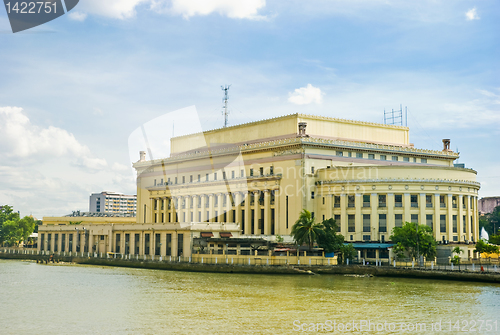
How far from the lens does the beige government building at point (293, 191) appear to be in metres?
108

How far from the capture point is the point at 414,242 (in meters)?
96.2

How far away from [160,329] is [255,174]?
268 feet

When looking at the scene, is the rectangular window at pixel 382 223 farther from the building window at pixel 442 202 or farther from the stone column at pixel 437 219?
the building window at pixel 442 202

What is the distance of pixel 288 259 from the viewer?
311 feet

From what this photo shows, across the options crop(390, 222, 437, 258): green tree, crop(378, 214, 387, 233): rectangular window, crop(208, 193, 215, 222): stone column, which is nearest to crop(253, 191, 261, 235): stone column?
crop(208, 193, 215, 222): stone column

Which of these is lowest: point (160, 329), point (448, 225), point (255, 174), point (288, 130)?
point (160, 329)

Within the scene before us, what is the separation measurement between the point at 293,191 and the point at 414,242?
28362 millimetres

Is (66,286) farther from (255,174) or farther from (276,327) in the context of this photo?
(255,174)

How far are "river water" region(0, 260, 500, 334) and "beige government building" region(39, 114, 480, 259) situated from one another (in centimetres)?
2702

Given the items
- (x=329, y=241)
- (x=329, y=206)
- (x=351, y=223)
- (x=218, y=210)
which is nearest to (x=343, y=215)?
(x=351, y=223)

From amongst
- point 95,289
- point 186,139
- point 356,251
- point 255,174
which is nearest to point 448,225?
point 356,251

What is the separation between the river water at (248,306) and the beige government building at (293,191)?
2702 centimetres

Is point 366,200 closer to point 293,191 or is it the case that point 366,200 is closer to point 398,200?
point 398,200

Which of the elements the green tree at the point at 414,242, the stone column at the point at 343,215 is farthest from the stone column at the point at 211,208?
the green tree at the point at 414,242
